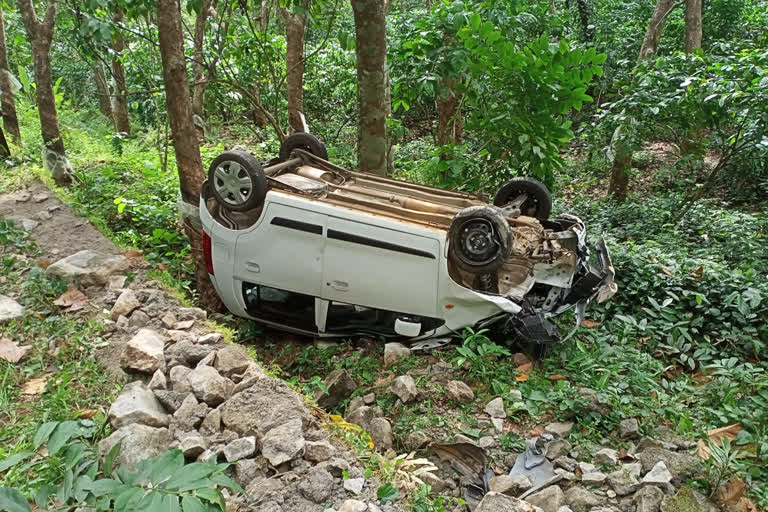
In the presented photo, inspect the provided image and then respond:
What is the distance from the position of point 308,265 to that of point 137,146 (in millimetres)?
8670

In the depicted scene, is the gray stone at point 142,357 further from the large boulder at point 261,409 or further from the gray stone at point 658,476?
the gray stone at point 658,476

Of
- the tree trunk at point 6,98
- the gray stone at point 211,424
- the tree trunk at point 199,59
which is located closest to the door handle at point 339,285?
the gray stone at point 211,424

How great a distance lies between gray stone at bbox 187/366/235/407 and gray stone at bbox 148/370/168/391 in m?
0.15

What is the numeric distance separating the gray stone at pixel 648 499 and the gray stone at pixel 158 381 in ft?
9.96

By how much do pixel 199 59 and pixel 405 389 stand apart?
678 cm

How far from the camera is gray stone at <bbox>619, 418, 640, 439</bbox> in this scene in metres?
3.86

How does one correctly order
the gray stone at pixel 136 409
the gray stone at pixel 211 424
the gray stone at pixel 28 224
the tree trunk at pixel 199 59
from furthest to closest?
the tree trunk at pixel 199 59 < the gray stone at pixel 28 224 < the gray stone at pixel 211 424 < the gray stone at pixel 136 409

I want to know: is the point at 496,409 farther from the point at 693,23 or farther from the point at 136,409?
the point at 693,23

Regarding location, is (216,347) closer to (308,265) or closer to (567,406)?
(308,265)

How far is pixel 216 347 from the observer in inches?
157

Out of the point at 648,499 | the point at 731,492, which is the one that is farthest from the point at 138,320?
the point at 731,492

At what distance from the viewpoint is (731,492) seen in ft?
10.3

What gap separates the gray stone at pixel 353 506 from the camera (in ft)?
8.18

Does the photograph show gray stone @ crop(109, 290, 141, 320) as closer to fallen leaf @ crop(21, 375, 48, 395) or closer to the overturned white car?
fallen leaf @ crop(21, 375, 48, 395)
